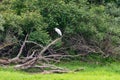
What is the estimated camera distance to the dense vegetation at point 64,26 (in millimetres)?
16000

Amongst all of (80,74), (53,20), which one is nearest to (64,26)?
(53,20)

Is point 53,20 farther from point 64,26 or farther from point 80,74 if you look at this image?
point 80,74

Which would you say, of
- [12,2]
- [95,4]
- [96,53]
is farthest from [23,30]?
[95,4]

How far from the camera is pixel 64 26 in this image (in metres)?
17.0

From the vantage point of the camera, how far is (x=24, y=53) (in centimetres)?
1603

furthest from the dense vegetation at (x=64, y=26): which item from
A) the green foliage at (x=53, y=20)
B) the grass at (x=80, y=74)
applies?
the grass at (x=80, y=74)

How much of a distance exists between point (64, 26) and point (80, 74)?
11.1 feet

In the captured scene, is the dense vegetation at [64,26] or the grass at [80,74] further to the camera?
the dense vegetation at [64,26]

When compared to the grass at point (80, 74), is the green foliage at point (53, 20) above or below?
above

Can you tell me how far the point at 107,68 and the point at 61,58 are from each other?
196 centimetres

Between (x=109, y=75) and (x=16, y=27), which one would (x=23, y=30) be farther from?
(x=109, y=75)

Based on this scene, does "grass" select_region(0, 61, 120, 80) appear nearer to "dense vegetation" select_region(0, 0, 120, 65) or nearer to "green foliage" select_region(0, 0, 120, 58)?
"dense vegetation" select_region(0, 0, 120, 65)

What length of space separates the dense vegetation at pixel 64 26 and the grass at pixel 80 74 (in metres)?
0.72

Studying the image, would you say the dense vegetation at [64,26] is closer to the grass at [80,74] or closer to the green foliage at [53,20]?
the green foliage at [53,20]
